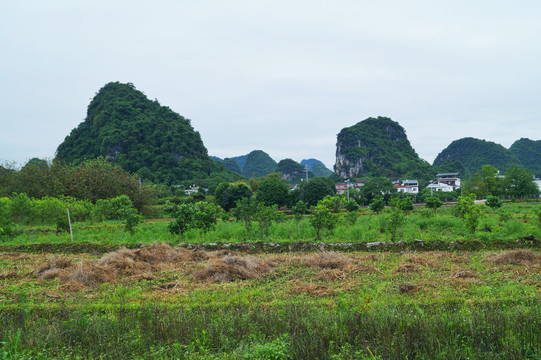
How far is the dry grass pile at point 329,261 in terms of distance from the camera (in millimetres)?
7586

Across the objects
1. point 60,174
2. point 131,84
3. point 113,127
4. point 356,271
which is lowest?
point 356,271

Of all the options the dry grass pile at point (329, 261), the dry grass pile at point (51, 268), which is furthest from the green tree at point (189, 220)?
the dry grass pile at point (329, 261)

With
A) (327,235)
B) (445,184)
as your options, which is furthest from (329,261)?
(445,184)

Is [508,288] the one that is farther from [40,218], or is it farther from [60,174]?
[60,174]

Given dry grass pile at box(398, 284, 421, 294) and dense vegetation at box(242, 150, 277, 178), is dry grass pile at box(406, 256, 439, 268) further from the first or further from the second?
dense vegetation at box(242, 150, 277, 178)

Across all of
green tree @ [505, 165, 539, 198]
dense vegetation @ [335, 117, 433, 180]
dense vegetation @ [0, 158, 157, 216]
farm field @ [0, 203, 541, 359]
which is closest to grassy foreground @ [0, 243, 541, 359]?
farm field @ [0, 203, 541, 359]

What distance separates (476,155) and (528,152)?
700 inches

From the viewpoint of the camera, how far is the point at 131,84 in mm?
92188

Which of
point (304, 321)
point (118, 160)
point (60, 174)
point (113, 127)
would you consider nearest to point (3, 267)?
point (304, 321)

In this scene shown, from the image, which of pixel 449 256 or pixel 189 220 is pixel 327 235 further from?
pixel 189 220

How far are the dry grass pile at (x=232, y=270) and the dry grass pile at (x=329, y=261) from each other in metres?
1.12

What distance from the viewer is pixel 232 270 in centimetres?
722

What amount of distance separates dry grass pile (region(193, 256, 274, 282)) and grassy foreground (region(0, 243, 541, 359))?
24mm

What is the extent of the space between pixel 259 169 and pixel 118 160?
75.0 metres
